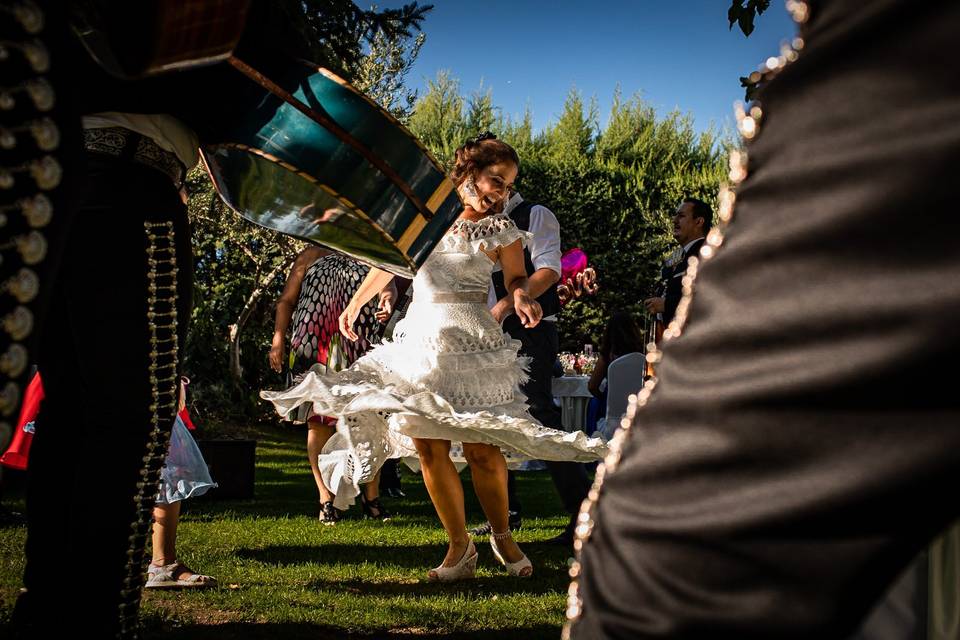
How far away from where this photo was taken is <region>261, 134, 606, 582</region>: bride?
13.3 ft

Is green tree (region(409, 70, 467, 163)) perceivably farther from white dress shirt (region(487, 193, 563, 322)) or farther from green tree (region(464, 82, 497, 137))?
white dress shirt (region(487, 193, 563, 322))

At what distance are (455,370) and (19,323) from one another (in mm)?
3374

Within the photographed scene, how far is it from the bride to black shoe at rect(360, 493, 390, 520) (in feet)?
5.45

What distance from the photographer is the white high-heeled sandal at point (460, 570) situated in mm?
4051

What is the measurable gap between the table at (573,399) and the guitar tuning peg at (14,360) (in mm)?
8452

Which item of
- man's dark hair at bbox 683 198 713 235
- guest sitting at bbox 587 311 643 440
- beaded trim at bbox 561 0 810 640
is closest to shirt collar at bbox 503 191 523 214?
man's dark hair at bbox 683 198 713 235

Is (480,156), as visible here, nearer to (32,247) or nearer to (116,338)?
(116,338)

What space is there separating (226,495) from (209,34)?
588 cm

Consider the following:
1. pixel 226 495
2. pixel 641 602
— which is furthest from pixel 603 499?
pixel 226 495

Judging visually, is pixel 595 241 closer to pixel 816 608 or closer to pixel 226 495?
pixel 226 495

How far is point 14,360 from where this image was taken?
0.89m

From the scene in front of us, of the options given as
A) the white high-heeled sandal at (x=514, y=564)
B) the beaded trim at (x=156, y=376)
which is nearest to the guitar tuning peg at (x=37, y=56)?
the beaded trim at (x=156, y=376)

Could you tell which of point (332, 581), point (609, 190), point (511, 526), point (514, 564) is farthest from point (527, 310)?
point (609, 190)

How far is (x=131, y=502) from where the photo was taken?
6.17 ft
